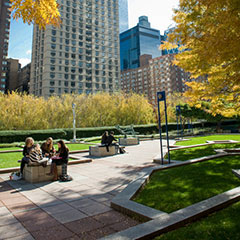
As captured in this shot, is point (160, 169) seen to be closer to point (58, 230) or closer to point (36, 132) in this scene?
point (58, 230)

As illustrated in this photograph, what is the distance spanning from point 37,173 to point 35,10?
472 cm

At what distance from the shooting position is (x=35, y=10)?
12.4ft

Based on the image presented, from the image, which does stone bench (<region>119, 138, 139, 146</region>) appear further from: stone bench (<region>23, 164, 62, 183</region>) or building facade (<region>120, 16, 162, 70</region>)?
building facade (<region>120, 16, 162, 70</region>)

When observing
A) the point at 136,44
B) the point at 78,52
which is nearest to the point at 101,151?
the point at 78,52

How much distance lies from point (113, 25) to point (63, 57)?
3245cm

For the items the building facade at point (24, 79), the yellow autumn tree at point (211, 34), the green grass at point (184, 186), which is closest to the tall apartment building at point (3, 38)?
the building facade at point (24, 79)

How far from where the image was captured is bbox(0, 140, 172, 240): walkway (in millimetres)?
3168

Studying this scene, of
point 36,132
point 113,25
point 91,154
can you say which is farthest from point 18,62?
point 91,154

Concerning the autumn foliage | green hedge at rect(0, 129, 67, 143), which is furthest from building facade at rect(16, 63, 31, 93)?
green hedge at rect(0, 129, 67, 143)

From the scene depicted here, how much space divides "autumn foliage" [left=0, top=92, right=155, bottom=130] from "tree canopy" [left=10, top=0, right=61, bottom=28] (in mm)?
24168

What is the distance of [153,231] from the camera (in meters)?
2.84

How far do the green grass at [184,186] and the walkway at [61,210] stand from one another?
32.0 inches

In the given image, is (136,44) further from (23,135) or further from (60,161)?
(60,161)

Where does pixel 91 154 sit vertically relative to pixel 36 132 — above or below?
below
